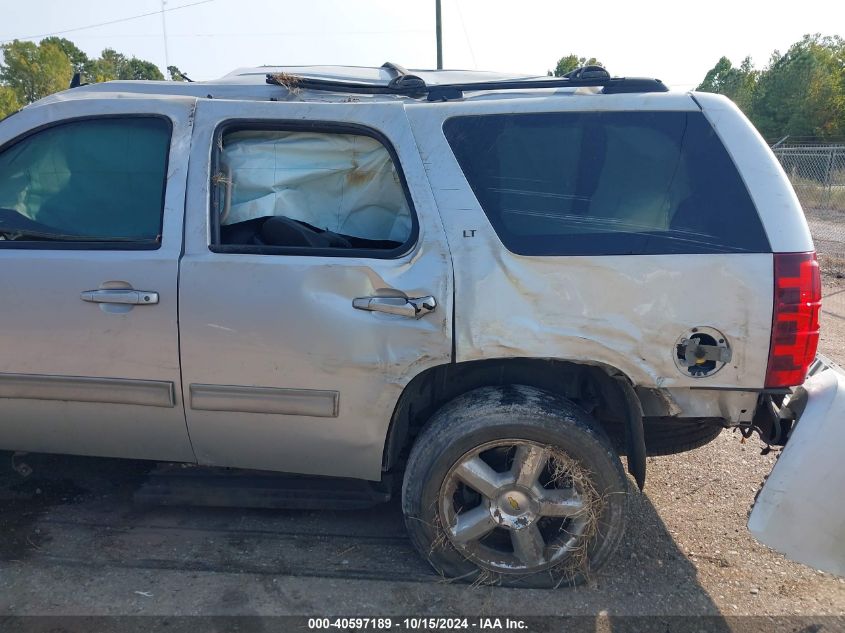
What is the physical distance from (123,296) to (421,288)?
1246mm

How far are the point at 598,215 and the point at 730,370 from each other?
79 cm

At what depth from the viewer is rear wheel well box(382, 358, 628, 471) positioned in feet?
8.87

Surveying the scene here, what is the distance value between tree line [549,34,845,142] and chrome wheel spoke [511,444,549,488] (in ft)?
98.4

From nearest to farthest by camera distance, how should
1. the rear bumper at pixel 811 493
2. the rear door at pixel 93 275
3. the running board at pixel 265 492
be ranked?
1. the rear bumper at pixel 811 493
2. the rear door at pixel 93 275
3. the running board at pixel 265 492

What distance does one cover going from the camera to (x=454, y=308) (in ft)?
8.24

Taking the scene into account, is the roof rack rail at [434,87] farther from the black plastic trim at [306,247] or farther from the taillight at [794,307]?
the taillight at [794,307]

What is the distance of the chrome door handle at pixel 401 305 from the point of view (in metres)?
2.49

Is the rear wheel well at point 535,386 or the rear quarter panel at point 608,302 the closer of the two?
the rear quarter panel at point 608,302

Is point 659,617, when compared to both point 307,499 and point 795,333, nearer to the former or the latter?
point 795,333

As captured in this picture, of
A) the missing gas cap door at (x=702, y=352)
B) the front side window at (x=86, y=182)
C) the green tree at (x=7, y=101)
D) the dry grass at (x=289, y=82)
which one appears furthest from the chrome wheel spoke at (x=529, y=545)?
the green tree at (x=7, y=101)

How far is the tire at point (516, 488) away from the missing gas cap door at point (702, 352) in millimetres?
456

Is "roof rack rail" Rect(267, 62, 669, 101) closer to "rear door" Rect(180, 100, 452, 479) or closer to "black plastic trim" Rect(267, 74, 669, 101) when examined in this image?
"black plastic trim" Rect(267, 74, 669, 101)

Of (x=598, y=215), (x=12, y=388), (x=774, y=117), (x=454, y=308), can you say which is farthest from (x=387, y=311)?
(x=774, y=117)

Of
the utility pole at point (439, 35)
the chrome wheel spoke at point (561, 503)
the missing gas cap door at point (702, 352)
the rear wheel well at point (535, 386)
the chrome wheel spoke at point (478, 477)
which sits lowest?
the chrome wheel spoke at point (561, 503)
